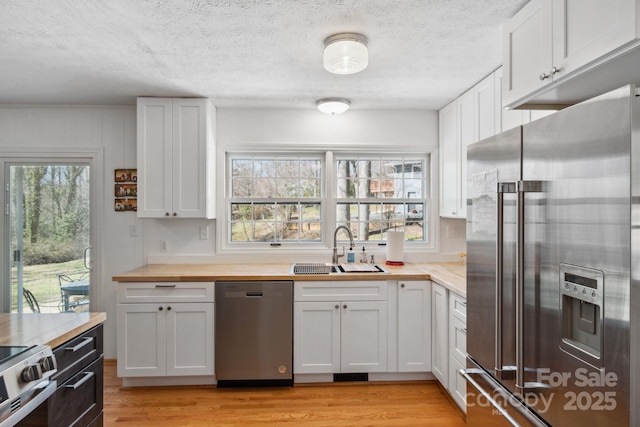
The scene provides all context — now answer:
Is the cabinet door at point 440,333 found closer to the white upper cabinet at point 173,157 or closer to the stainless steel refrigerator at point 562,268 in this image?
the stainless steel refrigerator at point 562,268

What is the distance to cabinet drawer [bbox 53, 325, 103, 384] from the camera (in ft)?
4.87

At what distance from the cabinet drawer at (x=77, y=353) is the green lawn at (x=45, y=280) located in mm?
1997

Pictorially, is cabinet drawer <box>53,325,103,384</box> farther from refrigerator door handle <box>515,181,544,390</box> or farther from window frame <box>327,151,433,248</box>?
→ window frame <box>327,151,433,248</box>

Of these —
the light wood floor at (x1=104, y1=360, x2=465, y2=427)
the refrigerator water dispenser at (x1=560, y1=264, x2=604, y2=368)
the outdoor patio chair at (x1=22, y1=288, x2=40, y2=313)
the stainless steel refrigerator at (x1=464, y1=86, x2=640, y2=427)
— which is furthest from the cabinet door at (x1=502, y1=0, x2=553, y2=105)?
the outdoor patio chair at (x1=22, y1=288, x2=40, y2=313)

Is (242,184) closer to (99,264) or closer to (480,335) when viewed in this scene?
(99,264)

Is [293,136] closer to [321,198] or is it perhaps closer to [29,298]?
[321,198]

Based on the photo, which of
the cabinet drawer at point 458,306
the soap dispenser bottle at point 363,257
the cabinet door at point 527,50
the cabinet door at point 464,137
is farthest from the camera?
the soap dispenser bottle at point 363,257

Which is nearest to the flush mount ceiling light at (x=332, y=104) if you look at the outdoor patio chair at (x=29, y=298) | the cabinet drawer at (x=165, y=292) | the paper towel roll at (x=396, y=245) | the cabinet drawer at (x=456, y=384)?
the paper towel roll at (x=396, y=245)

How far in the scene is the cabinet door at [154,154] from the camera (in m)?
3.06

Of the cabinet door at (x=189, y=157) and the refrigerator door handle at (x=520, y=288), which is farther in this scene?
the cabinet door at (x=189, y=157)

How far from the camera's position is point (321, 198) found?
3.57 metres

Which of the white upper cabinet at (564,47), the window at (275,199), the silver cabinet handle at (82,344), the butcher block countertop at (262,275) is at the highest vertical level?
the white upper cabinet at (564,47)

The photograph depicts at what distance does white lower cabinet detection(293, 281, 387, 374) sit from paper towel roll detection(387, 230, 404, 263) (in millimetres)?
523

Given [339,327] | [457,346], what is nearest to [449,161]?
→ [457,346]
